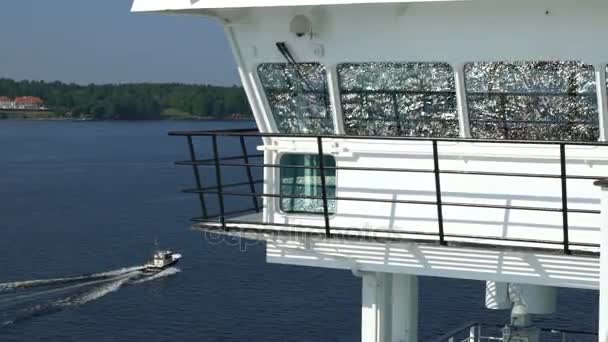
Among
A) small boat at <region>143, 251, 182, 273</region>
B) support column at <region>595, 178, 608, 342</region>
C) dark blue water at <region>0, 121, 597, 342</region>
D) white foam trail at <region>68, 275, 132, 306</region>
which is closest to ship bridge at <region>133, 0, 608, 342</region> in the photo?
support column at <region>595, 178, 608, 342</region>

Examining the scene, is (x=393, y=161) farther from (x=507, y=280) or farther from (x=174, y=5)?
(x=174, y=5)

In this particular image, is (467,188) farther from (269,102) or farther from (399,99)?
(269,102)

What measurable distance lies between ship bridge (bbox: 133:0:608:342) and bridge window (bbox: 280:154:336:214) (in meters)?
0.01

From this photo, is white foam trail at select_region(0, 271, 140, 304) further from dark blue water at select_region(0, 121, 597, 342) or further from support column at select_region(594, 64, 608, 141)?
support column at select_region(594, 64, 608, 141)

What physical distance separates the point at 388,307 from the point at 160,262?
191 ft

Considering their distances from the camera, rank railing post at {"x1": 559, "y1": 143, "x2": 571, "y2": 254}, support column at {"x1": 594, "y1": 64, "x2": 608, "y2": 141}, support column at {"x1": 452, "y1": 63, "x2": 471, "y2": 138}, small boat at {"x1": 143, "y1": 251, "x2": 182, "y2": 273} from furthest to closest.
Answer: small boat at {"x1": 143, "y1": 251, "x2": 182, "y2": 273} → support column at {"x1": 452, "y1": 63, "x2": 471, "y2": 138} → support column at {"x1": 594, "y1": 64, "x2": 608, "y2": 141} → railing post at {"x1": 559, "y1": 143, "x2": 571, "y2": 254}

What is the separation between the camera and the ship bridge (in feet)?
30.4

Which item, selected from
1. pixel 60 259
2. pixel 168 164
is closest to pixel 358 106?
pixel 60 259

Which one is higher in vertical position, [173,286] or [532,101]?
[532,101]

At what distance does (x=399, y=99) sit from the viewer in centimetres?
1002

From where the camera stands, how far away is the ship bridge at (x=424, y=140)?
927 centimetres

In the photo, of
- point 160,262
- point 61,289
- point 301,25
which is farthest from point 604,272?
point 160,262

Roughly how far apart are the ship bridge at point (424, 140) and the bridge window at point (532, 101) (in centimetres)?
1

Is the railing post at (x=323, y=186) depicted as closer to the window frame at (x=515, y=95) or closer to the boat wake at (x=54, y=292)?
the window frame at (x=515, y=95)
